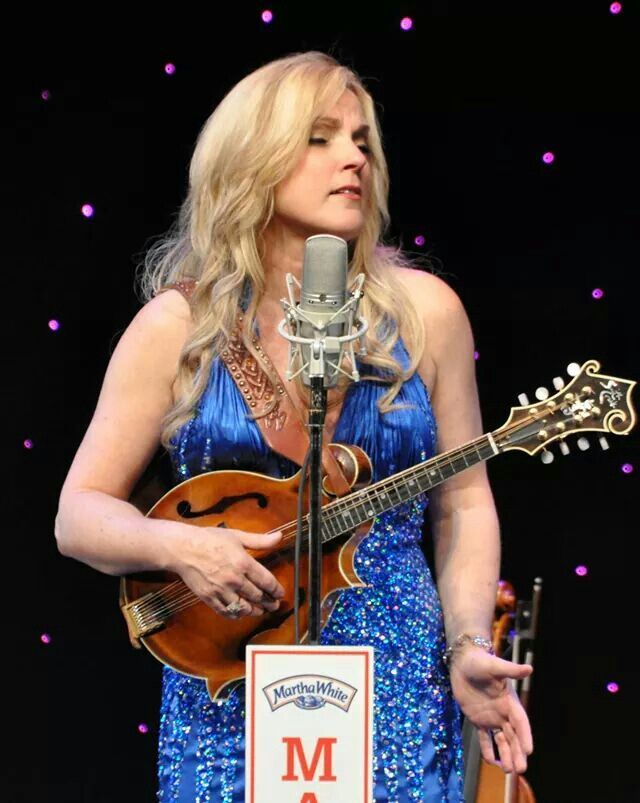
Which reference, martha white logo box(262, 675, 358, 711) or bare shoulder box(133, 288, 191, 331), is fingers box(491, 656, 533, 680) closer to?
martha white logo box(262, 675, 358, 711)

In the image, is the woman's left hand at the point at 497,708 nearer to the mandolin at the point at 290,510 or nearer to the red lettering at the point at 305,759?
the mandolin at the point at 290,510

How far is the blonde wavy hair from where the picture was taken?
231 centimetres

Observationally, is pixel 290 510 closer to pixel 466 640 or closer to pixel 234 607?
pixel 234 607

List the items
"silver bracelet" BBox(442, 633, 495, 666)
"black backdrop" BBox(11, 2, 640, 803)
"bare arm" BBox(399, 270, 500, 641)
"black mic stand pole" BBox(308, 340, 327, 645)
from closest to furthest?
"black mic stand pole" BBox(308, 340, 327, 645) < "silver bracelet" BBox(442, 633, 495, 666) < "bare arm" BBox(399, 270, 500, 641) < "black backdrop" BBox(11, 2, 640, 803)

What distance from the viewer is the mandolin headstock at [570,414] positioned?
7.12 ft

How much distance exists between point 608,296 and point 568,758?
3.74ft

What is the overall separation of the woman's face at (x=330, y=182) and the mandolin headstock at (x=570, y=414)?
1.42 feet

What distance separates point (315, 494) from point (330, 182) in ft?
2.74

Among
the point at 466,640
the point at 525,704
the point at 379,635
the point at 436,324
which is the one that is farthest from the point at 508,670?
the point at 525,704

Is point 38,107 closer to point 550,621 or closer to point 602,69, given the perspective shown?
point 602,69

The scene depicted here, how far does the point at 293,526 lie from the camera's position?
2.20 metres

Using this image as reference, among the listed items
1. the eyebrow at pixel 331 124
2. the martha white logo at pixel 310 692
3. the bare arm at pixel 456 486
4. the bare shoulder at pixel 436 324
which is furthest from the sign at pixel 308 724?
the eyebrow at pixel 331 124

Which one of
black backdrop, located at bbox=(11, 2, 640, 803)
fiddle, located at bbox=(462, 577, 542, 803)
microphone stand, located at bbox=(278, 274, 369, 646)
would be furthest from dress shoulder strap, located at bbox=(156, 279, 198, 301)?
fiddle, located at bbox=(462, 577, 542, 803)

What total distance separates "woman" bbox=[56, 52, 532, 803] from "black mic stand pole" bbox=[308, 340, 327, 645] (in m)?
0.44
